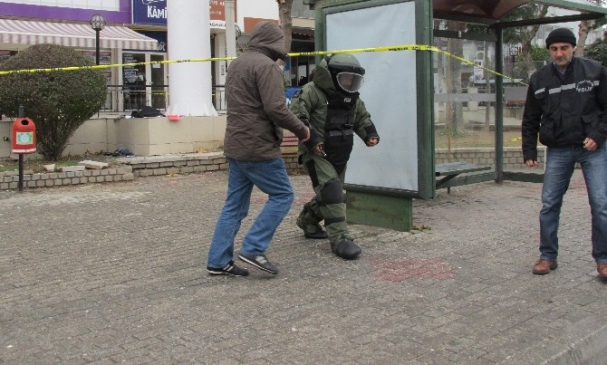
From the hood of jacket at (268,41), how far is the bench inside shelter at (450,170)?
3132mm

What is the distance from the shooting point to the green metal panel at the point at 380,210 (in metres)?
6.55

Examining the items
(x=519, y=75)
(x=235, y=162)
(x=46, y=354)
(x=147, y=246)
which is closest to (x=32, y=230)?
(x=147, y=246)

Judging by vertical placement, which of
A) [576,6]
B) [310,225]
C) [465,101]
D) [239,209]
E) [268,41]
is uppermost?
[576,6]

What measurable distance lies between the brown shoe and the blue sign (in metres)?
20.2

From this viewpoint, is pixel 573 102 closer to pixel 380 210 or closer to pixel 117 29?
pixel 380 210

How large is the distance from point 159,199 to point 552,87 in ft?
17.2

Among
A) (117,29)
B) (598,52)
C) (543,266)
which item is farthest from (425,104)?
(117,29)

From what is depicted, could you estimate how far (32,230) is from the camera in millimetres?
6816

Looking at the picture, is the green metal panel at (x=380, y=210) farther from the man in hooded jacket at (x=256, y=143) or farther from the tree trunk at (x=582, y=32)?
the tree trunk at (x=582, y=32)

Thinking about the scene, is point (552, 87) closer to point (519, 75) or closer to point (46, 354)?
point (46, 354)

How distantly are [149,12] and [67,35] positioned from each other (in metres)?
4.09

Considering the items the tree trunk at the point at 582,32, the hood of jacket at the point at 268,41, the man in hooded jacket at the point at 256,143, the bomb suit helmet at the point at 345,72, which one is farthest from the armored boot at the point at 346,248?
the tree trunk at the point at 582,32

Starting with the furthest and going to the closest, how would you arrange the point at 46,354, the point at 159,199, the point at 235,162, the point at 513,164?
the point at 513,164
the point at 159,199
the point at 235,162
the point at 46,354

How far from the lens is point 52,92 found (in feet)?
32.5
